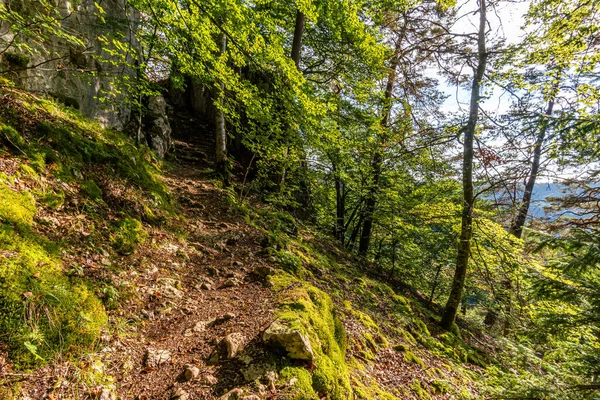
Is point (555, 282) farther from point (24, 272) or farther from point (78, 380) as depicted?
point (24, 272)

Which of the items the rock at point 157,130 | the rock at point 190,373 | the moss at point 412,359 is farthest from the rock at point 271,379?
the rock at point 157,130

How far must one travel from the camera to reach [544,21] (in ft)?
19.9

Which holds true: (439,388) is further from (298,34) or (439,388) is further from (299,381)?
(298,34)

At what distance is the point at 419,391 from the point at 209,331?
3699 millimetres

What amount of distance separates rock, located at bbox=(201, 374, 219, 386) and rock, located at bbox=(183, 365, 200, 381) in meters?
0.08

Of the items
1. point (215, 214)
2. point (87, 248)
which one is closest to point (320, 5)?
point (215, 214)

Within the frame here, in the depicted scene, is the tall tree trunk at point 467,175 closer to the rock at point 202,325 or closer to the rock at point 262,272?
the rock at point 262,272

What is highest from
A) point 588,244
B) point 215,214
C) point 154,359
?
point 588,244

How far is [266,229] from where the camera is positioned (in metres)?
7.53

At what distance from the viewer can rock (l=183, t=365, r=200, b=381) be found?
92.9 inches

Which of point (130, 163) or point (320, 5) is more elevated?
point (320, 5)

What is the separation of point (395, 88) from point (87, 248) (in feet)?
45.4

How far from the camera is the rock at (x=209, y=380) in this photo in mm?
2324

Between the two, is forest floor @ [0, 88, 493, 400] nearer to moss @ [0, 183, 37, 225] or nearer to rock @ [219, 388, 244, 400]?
rock @ [219, 388, 244, 400]
